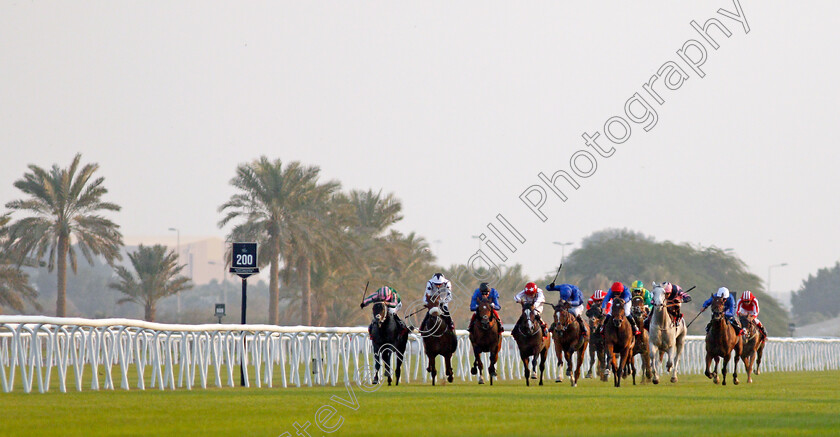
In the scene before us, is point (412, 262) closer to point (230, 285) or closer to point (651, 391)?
point (651, 391)

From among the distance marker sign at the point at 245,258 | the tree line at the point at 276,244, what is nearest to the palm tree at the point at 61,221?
the tree line at the point at 276,244

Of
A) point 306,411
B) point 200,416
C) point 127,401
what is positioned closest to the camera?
point 200,416

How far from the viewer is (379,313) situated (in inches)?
883

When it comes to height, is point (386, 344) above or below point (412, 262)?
below

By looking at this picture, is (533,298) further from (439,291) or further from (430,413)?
(430,413)

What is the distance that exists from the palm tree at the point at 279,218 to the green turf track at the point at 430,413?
26.9m

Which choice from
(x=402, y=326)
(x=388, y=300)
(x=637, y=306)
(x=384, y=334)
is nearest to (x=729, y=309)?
(x=637, y=306)

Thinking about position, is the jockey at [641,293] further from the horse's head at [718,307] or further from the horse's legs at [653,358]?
the horse's head at [718,307]

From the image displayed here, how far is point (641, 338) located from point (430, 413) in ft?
34.1

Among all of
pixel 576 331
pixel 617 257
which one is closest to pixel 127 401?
pixel 576 331

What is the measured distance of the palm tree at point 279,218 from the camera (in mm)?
46906

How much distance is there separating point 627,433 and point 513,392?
773 centimetres

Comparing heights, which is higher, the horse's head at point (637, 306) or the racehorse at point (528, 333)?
the horse's head at point (637, 306)

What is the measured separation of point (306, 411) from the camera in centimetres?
1473
